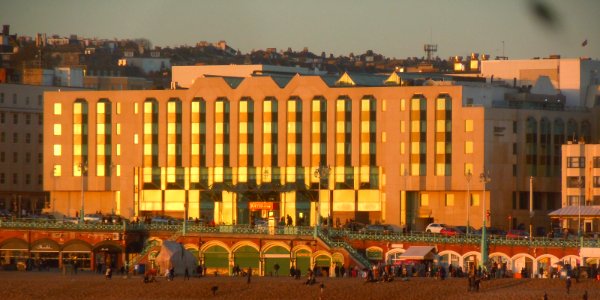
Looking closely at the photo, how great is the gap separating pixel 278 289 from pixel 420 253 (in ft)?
50.7

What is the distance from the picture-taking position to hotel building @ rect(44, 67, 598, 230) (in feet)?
596

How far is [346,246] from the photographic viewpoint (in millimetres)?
152875

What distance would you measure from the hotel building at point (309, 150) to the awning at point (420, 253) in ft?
90.5

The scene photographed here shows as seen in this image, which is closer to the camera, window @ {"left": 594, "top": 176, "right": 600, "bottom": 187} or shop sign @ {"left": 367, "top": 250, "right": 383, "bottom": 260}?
shop sign @ {"left": 367, "top": 250, "right": 383, "bottom": 260}

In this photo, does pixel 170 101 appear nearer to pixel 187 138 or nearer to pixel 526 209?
pixel 187 138

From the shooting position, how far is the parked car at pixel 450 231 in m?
155

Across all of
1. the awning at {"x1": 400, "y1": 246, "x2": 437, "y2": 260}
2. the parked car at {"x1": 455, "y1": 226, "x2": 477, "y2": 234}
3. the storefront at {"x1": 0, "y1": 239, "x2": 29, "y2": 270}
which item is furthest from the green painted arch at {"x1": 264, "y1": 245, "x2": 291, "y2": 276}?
the storefront at {"x1": 0, "y1": 239, "x2": 29, "y2": 270}

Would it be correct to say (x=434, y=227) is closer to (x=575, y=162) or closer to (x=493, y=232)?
(x=493, y=232)

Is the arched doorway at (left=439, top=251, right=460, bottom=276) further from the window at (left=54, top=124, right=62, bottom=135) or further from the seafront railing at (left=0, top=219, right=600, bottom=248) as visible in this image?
the window at (left=54, top=124, right=62, bottom=135)

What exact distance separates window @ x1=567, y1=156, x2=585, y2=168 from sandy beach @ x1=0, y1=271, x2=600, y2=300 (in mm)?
39171

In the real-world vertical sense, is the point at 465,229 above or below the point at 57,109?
below

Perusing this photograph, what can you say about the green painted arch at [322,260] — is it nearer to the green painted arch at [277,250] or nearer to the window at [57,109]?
the green painted arch at [277,250]

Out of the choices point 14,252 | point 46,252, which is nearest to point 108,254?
point 46,252

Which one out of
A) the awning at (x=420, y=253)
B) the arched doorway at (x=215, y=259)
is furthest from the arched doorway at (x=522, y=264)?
the arched doorway at (x=215, y=259)
